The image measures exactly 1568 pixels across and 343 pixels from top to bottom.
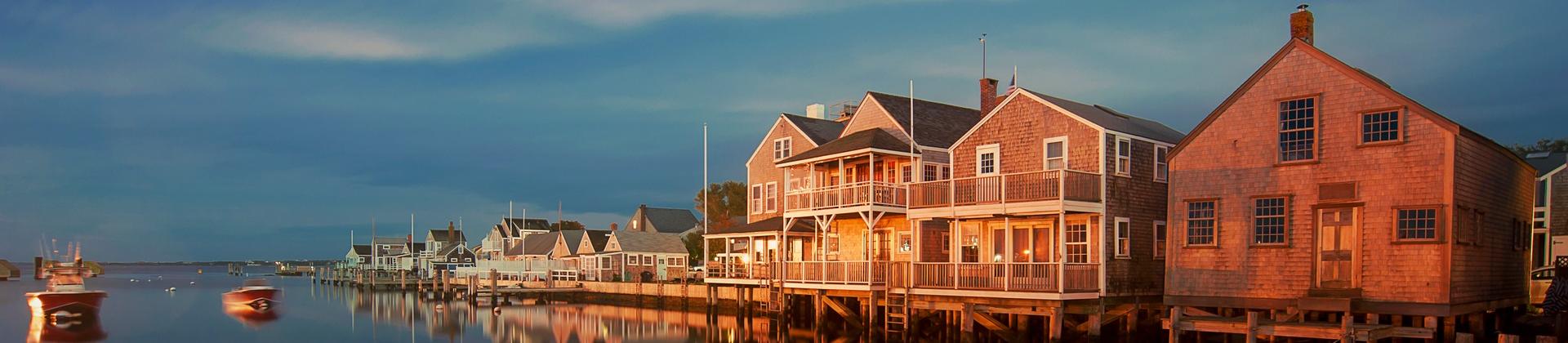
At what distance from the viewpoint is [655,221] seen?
87.3 metres

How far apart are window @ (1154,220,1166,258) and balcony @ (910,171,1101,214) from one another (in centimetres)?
282

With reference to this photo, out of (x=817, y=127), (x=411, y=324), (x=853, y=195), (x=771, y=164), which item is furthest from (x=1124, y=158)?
(x=411, y=324)

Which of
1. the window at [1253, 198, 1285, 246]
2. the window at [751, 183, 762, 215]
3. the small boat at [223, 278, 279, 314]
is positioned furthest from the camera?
the small boat at [223, 278, 279, 314]

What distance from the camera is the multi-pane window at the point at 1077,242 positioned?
98.3ft

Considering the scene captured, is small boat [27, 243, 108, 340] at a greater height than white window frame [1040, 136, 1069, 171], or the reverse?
white window frame [1040, 136, 1069, 171]

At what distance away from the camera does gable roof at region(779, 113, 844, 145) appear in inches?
1769

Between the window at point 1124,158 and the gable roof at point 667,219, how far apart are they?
58.8 meters

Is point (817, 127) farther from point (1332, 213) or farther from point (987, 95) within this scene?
point (1332, 213)

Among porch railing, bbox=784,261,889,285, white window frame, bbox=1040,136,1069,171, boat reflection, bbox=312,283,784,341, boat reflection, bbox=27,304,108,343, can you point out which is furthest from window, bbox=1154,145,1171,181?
boat reflection, bbox=27,304,108,343

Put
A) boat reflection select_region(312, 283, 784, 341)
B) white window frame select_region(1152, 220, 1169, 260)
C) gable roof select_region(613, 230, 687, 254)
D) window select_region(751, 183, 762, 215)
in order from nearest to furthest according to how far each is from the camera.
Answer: white window frame select_region(1152, 220, 1169, 260) < boat reflection select_region(312, 283, 784, 341) < window select_region(751, 183, 762, 215) < gable roof select_region(613, 230, 687, 254)

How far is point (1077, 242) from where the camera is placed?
99.5 ft

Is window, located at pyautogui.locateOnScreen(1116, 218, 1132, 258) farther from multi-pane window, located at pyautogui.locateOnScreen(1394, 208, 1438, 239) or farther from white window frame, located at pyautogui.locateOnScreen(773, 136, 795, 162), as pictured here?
white window frame, located at pyautogui.locateOnScreen(773, 136, 795, 162)

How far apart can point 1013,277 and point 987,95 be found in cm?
1299

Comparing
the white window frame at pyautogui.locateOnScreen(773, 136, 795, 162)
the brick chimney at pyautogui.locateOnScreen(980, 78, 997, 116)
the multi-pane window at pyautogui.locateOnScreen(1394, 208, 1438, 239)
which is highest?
the brick chimney at pyautogui.locateOnScreen(980, 78, 997, 116)
